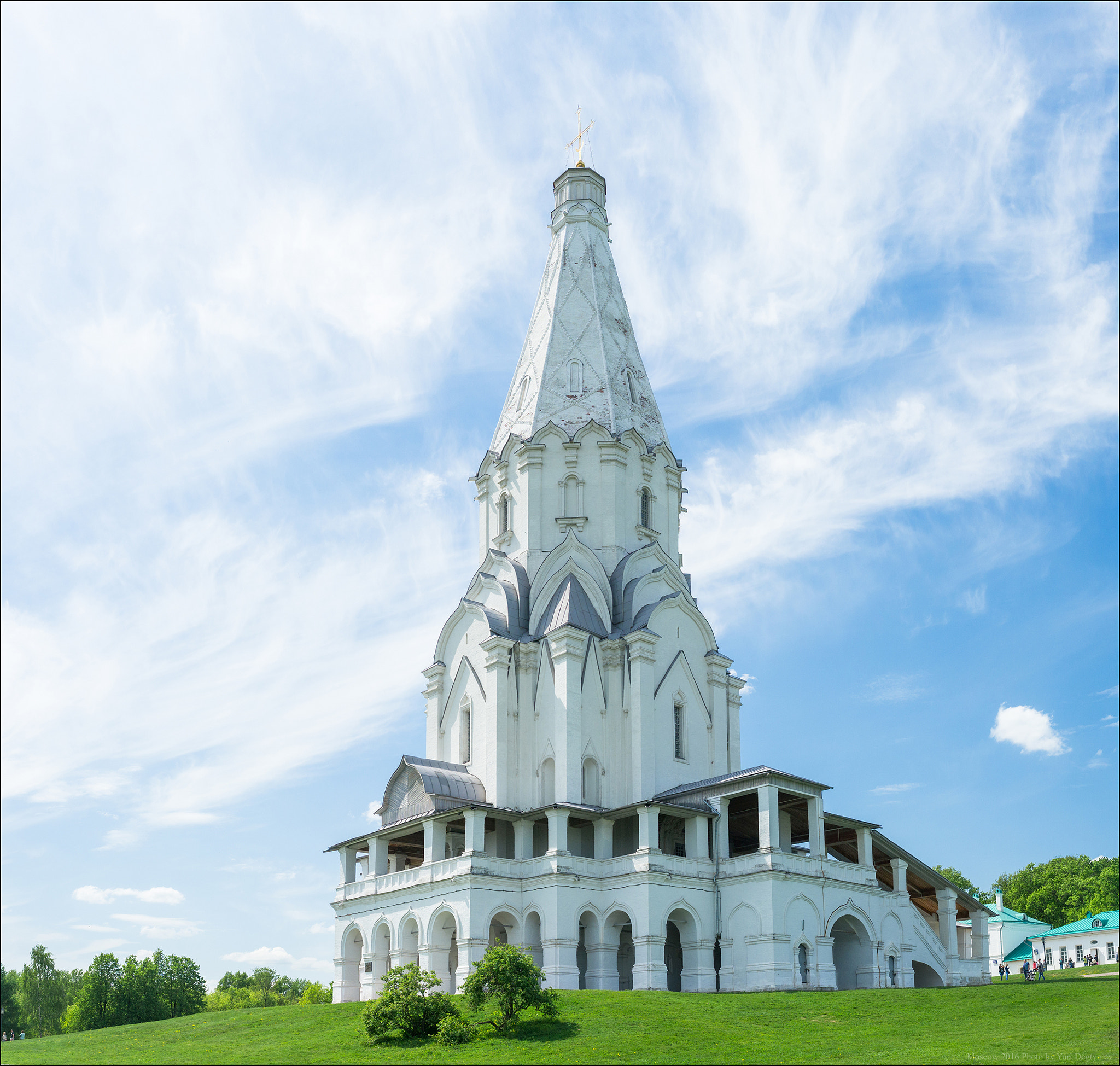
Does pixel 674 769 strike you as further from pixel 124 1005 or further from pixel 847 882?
pixel 124 1005

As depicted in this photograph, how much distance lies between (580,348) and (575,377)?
4.31ft

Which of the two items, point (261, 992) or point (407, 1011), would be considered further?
point (261, 992)

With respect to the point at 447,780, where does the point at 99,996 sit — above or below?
below

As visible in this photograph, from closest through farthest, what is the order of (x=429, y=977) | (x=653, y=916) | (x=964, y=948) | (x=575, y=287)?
(x=429, y=977), (x=653, y=916), (x=964, y=948), (x=575, y=287)

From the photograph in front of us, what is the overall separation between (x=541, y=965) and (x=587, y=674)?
8954 mm

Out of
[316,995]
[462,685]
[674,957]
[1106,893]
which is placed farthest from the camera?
[1106,893]

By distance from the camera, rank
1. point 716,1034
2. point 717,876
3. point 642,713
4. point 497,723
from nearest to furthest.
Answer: point 716,1034
point 717,876
point 642,713
point 497,723

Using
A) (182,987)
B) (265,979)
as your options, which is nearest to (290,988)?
(265,979)

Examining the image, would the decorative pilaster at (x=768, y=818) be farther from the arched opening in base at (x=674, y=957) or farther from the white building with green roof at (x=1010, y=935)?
the white building with green roof at (x=1010, y=935)

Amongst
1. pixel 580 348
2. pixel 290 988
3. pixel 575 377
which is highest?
pixel 580 348

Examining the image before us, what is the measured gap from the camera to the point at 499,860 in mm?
32406

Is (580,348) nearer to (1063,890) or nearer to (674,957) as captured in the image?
(674,957)

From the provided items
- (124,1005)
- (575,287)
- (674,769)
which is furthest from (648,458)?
(124,1005)

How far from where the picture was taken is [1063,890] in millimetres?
67250
